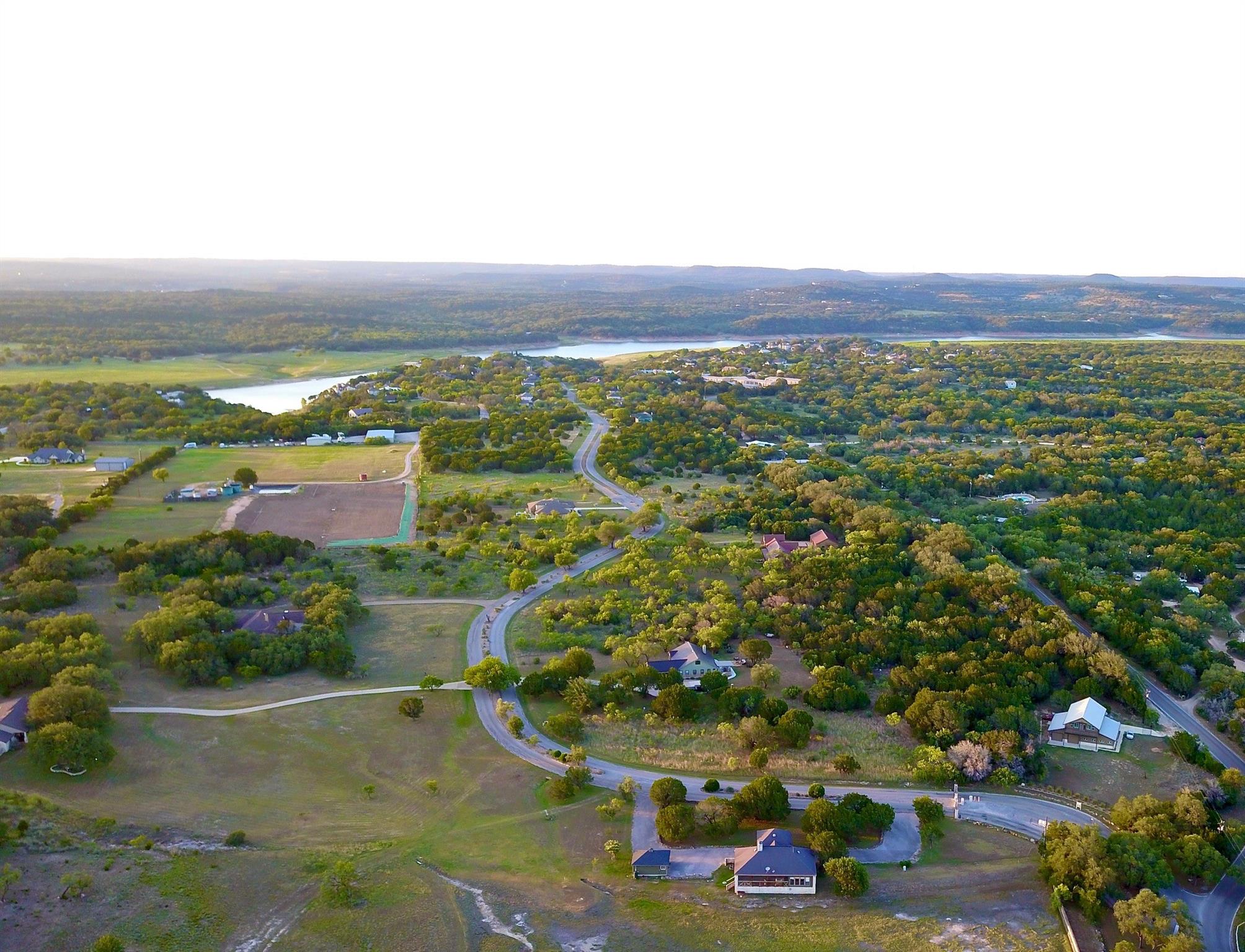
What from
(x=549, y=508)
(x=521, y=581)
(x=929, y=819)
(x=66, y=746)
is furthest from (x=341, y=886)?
(x=549, y=508)

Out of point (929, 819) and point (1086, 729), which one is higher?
point (1086, 729)

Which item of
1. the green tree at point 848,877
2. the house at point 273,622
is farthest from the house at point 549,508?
the green tree at point 848,877

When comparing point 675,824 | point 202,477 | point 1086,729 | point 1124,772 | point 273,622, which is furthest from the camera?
point 202,477

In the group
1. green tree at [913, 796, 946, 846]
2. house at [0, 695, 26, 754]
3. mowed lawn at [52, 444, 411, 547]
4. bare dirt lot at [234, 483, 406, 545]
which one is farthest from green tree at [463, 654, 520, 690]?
mowed lawn at [52, 444, 411, 547]

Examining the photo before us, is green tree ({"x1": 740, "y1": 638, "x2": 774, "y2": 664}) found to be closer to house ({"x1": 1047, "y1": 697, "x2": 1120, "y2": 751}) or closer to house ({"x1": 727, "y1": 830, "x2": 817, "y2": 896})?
house ({"x1": 1047, "y1": 697, "x2": 1120, "y2": 751})

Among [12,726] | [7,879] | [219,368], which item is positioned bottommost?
[7,879]

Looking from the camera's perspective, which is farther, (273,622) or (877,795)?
(273,622)

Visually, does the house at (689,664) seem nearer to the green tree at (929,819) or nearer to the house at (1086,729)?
the green tree at (929,819)

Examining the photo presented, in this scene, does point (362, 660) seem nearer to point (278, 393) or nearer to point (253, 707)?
point (253, 707)
